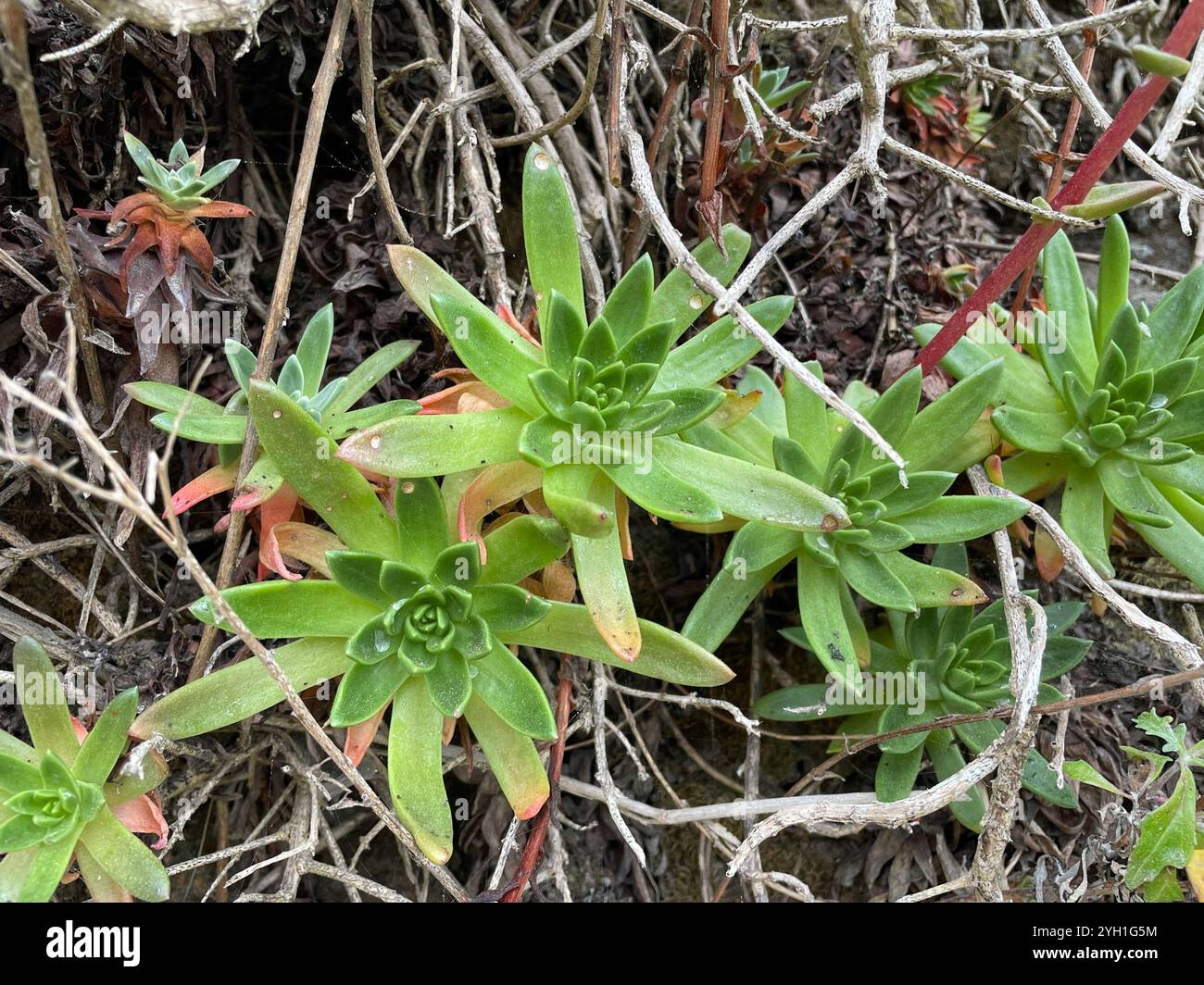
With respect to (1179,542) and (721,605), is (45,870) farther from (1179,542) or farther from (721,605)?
(1179,542)

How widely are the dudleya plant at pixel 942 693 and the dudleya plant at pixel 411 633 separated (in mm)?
508

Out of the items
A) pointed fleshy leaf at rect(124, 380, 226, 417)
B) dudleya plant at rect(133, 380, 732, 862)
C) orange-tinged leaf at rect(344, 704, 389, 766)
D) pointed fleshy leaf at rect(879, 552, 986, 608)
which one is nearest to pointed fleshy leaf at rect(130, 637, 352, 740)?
dudleya plant at rect(133, 380, 732, 862)

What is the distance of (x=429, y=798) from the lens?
157 centimetres

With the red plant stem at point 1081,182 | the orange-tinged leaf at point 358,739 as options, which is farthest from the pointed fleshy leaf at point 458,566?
the red plant stem at point 1081,182

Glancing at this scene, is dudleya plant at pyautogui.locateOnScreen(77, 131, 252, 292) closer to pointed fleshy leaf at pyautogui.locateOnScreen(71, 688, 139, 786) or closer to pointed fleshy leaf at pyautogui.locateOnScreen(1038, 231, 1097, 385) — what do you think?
pointed fleshy leaf at pyautogui.locateOnScreen(71, 688, 139, 786)

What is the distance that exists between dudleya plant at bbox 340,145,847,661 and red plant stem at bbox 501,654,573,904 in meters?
0.36

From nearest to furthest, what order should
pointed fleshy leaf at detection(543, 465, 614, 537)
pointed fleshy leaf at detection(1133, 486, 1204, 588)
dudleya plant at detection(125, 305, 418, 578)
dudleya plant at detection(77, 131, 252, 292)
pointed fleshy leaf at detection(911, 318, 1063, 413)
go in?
pointed fleshy leaf at detection(543, 465, 614, 537)
dudleya plant at detection(125, 305, 418, 578)
dudleya plant at detection(77, 131, 252, 292)
pointed fleshy leaf at detection(1133, 486, 1204, 588)
pointed fleshy leaf at detection(911, 318, 1063, 413)

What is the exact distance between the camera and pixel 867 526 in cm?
183

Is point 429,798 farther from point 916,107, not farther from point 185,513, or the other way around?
point 916,107

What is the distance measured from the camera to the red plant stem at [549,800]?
68.0 inches

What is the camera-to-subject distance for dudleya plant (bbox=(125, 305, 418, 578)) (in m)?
1.67

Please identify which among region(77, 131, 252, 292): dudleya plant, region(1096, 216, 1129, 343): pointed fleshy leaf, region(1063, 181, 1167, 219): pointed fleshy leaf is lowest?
region(1063, 181, 1167, 219): pointed fleshy leaf

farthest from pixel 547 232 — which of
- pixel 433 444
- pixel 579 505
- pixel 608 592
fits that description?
pixel 608 592

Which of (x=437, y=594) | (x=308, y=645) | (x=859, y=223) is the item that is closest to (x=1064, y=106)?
(x=859, y=223)
